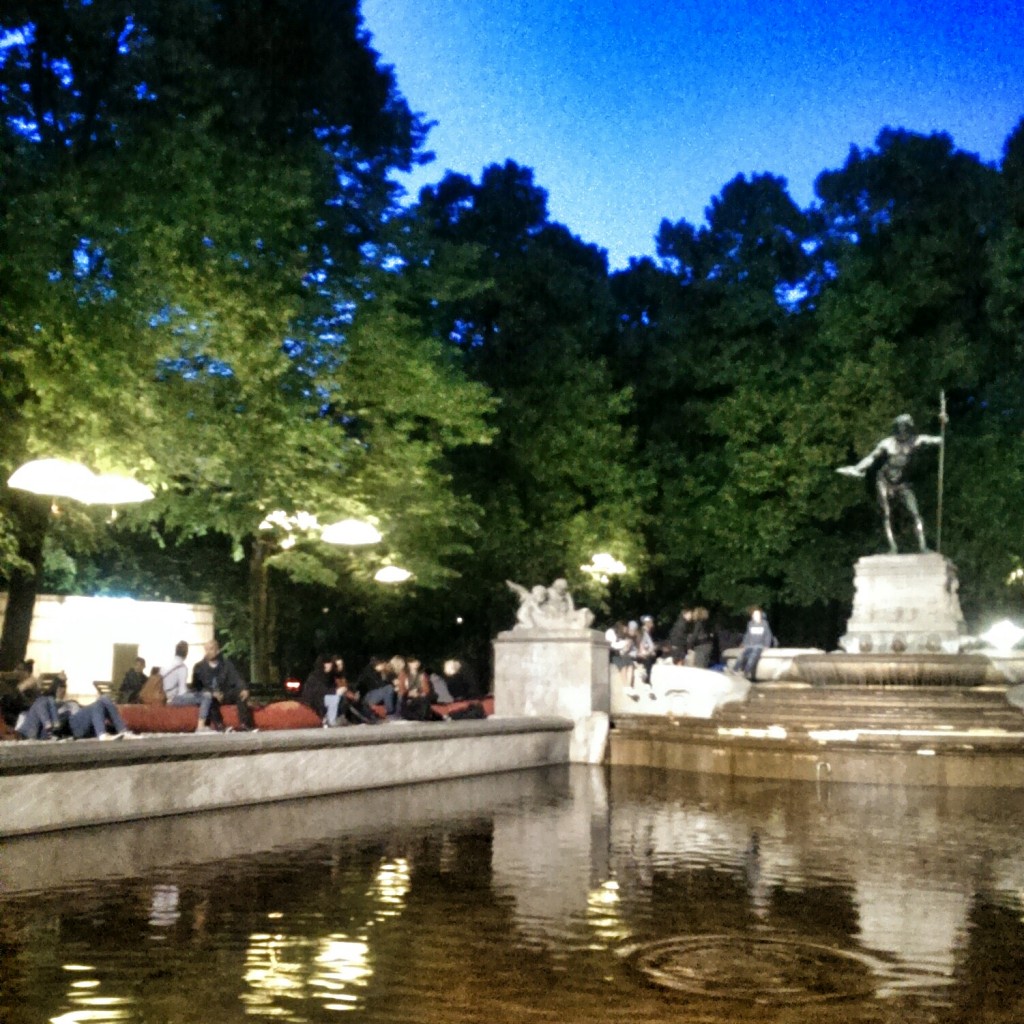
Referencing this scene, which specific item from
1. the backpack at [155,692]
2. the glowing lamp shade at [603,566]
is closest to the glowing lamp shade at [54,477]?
the backpack at [155,692]

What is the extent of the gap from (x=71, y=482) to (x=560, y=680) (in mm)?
8820

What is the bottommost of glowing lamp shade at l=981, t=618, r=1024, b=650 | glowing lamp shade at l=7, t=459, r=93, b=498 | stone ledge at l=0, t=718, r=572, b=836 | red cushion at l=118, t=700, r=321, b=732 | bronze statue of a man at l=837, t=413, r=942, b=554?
stone ledge at l=0, t=718, r=572, b=836

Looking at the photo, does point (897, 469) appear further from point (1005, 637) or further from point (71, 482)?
point (71, 482)

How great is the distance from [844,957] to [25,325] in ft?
45.8

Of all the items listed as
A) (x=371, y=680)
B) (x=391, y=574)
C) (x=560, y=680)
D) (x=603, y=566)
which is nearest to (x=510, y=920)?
(x=560, y=680)

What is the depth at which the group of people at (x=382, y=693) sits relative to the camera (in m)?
18.3

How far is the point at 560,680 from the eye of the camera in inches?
826

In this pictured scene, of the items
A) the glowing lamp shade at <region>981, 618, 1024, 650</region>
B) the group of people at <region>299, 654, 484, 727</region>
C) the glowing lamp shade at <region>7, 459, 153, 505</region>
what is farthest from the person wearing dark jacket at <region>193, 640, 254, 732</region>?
the glowing lamp shade at <region>981, 618, 1024, 650</region>

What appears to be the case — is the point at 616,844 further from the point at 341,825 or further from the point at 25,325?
the point at 25,325

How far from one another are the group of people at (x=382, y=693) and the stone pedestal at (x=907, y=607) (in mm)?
8663

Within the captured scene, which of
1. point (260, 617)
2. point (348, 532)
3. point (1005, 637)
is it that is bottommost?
Answer: point (1005, 637)

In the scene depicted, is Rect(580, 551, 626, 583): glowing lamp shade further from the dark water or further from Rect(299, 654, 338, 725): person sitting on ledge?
the dark water

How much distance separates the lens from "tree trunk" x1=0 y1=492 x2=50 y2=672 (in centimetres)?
1922

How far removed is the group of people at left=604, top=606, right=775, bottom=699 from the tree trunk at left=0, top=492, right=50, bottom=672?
9.05 meters
